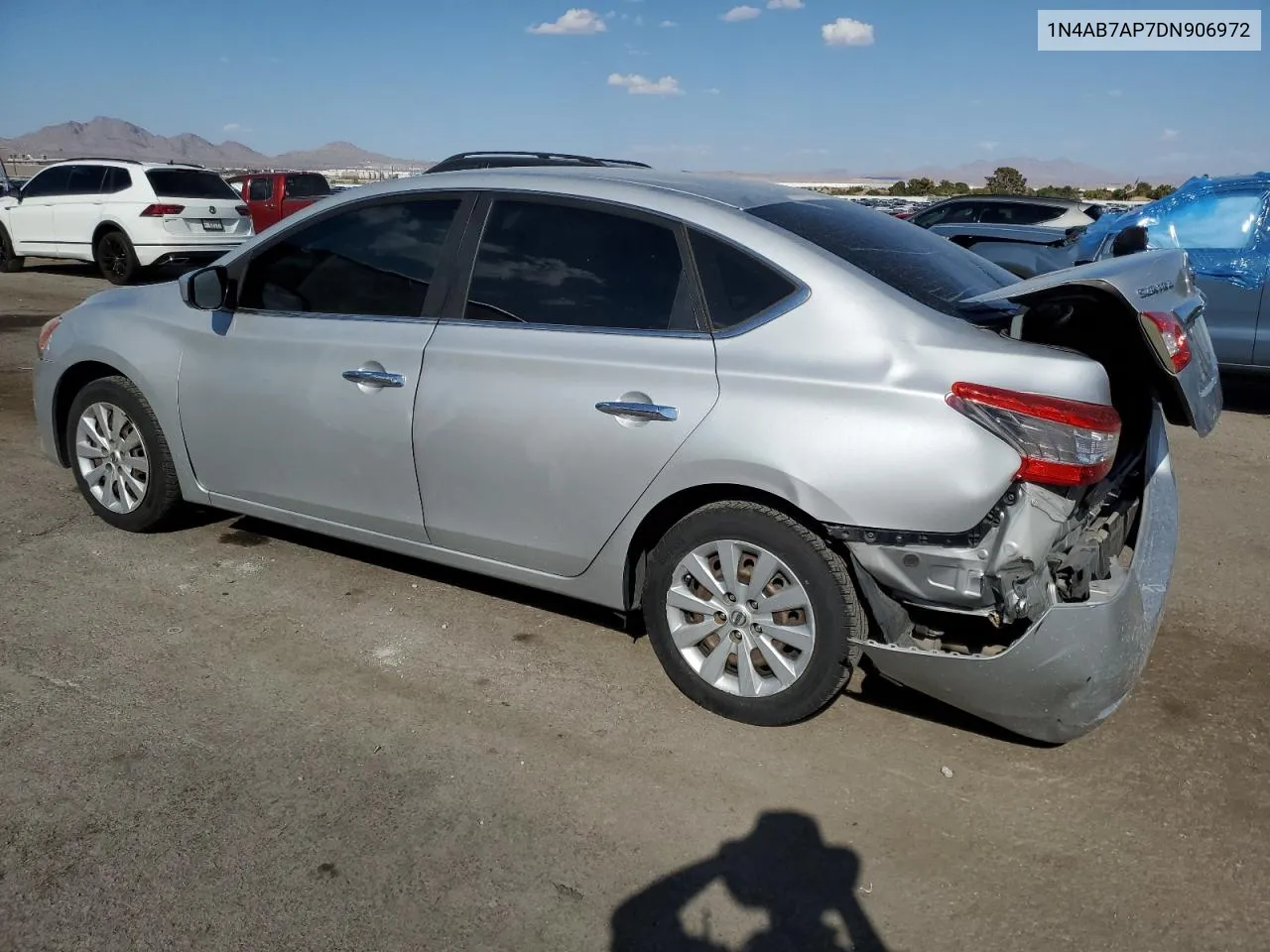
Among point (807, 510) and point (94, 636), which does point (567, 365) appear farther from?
point (94, 636)

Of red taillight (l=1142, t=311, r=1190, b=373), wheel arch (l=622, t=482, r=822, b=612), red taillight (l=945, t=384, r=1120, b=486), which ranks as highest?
red taillight (l=1142, t=311, r=1190, b=373)

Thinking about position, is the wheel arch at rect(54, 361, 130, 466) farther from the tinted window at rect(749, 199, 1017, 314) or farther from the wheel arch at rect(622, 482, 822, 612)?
the tinted window at rect(749, 199, 1017, 314)

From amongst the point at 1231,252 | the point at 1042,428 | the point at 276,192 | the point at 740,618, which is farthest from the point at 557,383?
the point at 276,192

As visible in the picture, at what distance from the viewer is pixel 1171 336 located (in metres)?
3.01

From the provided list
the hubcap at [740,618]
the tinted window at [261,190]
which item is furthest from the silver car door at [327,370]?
the tinted window at [261,190]

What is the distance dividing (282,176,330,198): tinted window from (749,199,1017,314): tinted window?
20272 millimetres

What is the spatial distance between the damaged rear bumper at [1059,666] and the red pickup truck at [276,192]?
20874mm

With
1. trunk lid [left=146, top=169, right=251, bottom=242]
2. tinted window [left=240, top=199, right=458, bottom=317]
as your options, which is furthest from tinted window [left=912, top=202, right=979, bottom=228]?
tinted window [left=240, top=199, right=458, bottom=317]

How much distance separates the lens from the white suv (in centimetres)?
1455

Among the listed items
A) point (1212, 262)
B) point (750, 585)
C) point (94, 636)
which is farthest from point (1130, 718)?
point (1212, 262)

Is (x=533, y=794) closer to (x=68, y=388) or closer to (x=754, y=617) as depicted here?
(x=754, y=617)

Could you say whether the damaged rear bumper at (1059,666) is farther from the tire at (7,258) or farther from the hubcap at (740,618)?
the tire at (7,258)

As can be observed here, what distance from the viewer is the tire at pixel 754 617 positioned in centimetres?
315

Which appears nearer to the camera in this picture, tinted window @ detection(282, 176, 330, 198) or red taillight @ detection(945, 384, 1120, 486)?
red taillight @ detection(945, 384, 1120, 486)
